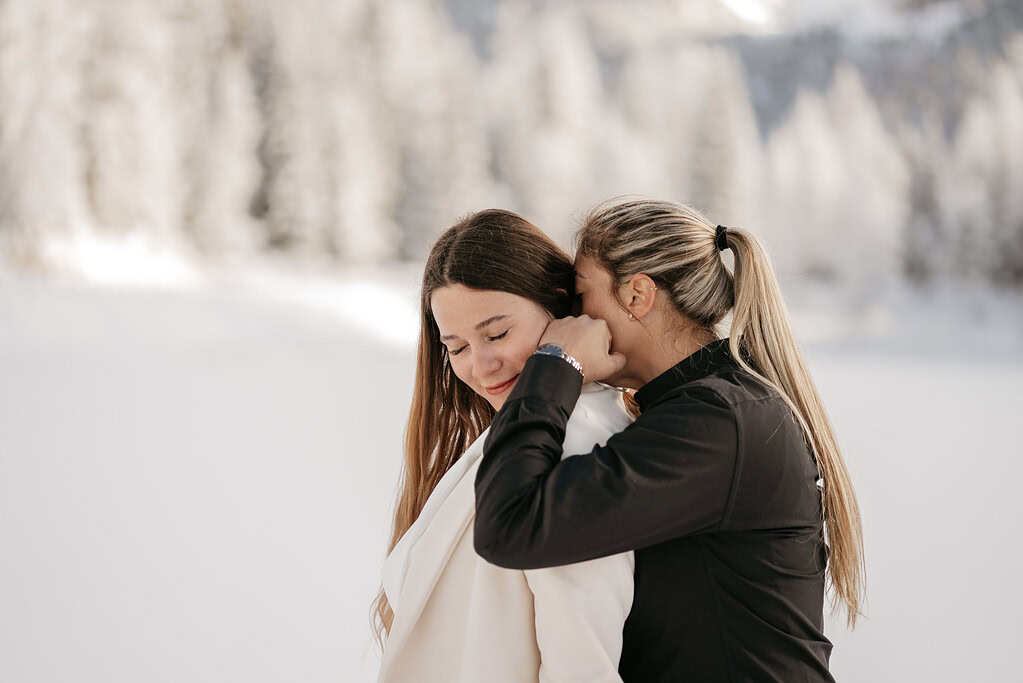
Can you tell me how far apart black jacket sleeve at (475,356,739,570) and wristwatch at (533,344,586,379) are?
0.13 metres

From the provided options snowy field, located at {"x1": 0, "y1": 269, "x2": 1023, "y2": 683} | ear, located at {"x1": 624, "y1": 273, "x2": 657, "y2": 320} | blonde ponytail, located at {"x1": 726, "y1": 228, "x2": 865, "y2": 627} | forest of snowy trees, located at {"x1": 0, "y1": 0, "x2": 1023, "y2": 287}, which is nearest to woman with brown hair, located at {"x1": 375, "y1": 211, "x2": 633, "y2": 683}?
ear, located at {"x1": 624, "y1": 273, "x2": 657, "y2": 320}

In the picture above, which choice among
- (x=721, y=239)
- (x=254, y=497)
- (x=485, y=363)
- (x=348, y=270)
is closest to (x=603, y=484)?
(x=485, y=363)

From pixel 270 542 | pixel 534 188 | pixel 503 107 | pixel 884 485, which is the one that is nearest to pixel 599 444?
pixel 270 542

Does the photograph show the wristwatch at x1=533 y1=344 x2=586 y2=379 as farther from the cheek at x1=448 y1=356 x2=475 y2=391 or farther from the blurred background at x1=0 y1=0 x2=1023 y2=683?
the blurred background at x1=0 y1=0 x2=1023 y2=683

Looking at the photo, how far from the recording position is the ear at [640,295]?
1602mm

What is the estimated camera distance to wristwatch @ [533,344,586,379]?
4.96 feet

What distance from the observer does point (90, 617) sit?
5.07m

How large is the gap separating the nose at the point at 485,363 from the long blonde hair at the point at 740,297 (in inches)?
10.8

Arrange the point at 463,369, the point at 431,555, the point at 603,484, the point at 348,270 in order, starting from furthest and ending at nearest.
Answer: the point at 348,270 < the point at 463,369 < the point at 431,555 < the point at 603,484

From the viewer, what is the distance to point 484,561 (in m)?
1.47

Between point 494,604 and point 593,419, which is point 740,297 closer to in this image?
point 593,419

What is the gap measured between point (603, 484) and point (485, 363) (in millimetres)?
494

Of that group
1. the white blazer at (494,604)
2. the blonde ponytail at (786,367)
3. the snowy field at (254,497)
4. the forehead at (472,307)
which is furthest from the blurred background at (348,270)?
the white blazer at (494,604)

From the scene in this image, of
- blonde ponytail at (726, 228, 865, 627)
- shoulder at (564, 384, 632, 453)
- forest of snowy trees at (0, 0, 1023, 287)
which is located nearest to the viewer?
shoulder at (564, 384, 632, 453)
